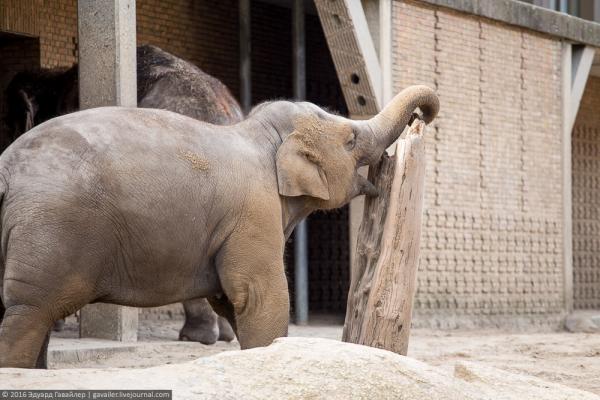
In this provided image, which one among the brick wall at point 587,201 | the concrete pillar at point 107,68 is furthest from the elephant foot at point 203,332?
the brick wall at point 587,201

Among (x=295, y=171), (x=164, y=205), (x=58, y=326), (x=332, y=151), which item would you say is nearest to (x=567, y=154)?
(x=58, y=326)

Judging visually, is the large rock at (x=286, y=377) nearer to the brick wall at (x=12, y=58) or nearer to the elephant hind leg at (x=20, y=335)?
the elephant hind leg at (x=20, y=335)

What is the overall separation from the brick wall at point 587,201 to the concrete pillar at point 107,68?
908 cm

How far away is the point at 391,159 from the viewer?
742 centimetres

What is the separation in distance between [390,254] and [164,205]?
1.45m

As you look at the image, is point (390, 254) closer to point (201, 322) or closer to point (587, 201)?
point (201, 322)

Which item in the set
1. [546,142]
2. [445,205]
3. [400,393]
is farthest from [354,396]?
[546,142]

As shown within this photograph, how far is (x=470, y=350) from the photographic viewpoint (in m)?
10.5

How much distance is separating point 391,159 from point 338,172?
394 millimetres

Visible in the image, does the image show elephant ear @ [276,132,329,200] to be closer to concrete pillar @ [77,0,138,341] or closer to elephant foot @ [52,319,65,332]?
concrete pillar @ [77,0,138,341]

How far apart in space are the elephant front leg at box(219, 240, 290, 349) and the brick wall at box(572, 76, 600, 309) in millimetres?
11189

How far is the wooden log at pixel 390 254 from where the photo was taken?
7.08m

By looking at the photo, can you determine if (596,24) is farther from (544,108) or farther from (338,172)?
(338,172)

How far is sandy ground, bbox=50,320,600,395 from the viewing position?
8.83m
